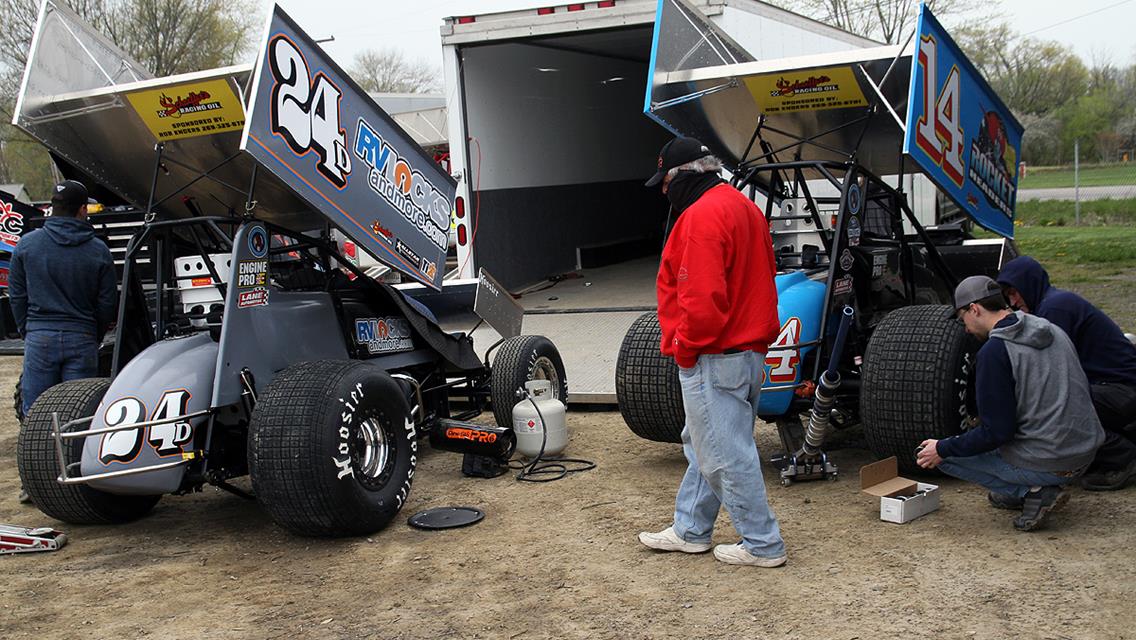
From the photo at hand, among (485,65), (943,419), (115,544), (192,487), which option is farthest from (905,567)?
(485,65)

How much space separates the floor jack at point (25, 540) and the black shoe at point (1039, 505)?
462 cm

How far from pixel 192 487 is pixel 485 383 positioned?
2.79m

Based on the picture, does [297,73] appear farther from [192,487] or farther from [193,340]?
[192,487]

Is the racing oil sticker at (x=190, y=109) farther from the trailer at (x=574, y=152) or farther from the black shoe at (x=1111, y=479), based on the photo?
the black shoe at (x=1111, y=479)

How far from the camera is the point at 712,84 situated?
713 cm

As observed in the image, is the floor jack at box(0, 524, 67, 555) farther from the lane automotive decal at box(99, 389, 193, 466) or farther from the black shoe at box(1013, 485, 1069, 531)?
the black shoe at box(1013, 485, 1069, 531)

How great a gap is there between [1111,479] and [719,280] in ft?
8.16

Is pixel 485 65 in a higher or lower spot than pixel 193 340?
higher

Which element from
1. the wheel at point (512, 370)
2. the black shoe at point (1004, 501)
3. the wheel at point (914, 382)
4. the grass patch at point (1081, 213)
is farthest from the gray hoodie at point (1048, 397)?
the grass patch at point (1081, 213)

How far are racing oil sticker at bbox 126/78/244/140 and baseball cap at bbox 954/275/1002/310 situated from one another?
3749 millimetres

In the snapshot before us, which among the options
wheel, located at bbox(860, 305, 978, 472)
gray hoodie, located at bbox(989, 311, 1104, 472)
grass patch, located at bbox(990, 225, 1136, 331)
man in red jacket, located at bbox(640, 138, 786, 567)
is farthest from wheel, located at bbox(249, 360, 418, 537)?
grass patch, located at bbox(990, 225, 1136, 331)

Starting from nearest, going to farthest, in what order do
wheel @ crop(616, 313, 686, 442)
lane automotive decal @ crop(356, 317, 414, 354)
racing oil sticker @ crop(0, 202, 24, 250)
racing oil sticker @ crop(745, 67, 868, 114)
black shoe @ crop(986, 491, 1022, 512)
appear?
black shoe @ crop(986, 491, 1022, 512) → wheel @ crop(616, 313, 686, 442) → lane automotive decal @ crop(356, 317, 414, 354) → racing oil sticker @ crop(745, 67, 868, 114) → racing oil sticker @ crop(0, 202, 24, 250)

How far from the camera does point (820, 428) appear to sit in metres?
5.63

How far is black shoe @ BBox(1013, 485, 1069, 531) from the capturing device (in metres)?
4.75
